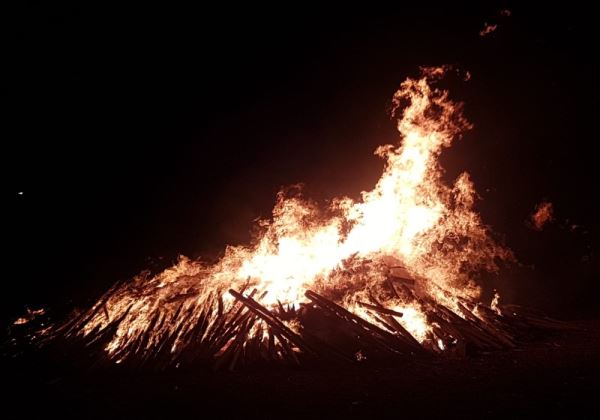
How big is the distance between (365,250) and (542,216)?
7.31 meters

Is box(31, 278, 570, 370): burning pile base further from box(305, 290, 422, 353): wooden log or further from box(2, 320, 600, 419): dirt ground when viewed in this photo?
box(2, 320, 600, 419): dirt ground

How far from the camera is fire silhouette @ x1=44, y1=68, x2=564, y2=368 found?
25.0ft

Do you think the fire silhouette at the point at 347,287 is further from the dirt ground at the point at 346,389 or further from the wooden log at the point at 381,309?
the dirt ground at the point at 346,389

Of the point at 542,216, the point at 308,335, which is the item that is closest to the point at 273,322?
the point at 308,335

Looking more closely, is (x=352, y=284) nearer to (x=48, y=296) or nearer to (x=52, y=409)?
(x=52, y=409)

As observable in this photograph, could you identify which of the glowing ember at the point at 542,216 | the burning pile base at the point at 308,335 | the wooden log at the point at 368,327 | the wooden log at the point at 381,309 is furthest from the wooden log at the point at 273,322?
the glowing ember at the point at 542,216

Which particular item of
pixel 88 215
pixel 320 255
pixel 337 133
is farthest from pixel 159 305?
pixel 88 215

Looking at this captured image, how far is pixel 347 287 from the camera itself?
344 inches

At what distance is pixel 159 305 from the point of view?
9133 millimetres

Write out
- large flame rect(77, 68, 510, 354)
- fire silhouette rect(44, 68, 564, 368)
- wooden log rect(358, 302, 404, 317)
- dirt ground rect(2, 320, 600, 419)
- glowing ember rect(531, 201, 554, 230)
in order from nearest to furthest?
dirt ground rect(2, 320, 600, 419) < fire silhouette rect(44, 68, 564, 368) < wooden log rect(358, 302, 404, 317) < large flame rect(77, 68, 510, 354) < glowing ember rect(531, 201, 554, 230)

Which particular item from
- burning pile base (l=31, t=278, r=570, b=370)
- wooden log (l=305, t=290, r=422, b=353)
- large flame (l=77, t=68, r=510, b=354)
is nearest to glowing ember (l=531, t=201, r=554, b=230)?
large flame (l=77, t=68, r=510, b=354)

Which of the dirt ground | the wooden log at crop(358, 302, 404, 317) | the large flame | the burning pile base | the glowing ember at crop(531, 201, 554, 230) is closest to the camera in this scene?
the dirt ground

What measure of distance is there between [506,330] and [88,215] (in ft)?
57.6

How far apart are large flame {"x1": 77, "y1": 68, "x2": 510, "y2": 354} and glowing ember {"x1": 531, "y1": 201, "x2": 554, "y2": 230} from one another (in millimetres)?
3135
